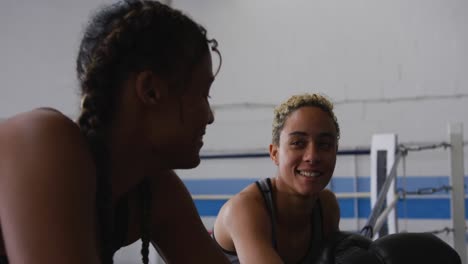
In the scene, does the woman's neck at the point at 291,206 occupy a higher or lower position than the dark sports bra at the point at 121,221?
lower

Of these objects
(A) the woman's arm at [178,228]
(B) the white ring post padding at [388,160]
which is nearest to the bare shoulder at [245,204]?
(A) the woman's arm at [178,228]

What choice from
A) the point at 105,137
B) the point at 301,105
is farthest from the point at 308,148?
the point at 105,137

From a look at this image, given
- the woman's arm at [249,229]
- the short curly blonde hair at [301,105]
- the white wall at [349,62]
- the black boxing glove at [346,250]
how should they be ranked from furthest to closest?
the white wall at [349,62] → the short curly blonde hair at [301,105] → the woman's arm at [249,229] → the black boxing glove at [346,250]

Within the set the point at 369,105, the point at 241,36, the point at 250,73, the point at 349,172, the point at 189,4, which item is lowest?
the point at 349,172

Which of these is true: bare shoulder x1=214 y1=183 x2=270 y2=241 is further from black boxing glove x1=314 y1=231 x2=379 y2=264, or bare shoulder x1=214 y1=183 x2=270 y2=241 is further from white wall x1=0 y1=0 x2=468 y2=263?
white wall x1=0 y1=0 x2=468 y2=263

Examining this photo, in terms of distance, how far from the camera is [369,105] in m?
3.42

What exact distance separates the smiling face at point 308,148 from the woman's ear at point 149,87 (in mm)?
641

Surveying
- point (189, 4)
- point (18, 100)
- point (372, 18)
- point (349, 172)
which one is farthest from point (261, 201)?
point (18, 100)

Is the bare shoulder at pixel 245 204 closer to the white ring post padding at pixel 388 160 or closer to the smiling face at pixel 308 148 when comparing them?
the smiling face at pixel 308 148

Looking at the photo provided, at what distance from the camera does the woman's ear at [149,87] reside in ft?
1.64

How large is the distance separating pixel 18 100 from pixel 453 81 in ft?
9.70

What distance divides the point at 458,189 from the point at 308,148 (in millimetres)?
1241

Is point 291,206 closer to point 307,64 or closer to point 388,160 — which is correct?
point 388,160

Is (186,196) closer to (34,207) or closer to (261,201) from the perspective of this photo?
(34,207)
